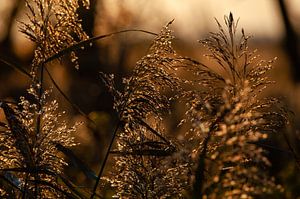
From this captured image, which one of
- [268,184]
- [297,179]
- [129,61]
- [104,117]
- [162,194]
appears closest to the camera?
[268,184]

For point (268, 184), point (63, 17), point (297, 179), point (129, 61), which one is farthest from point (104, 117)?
point (129, 61)

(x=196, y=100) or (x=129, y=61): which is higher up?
(x=129, y=61)

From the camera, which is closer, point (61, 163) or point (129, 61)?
point (61, 163)

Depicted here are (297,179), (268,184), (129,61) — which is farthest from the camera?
Result: (129,61)

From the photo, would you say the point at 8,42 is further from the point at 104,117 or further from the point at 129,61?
the point at 104,117

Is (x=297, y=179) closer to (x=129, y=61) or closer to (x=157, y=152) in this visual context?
(x=157, y=152)

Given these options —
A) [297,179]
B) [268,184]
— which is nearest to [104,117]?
[297,179]

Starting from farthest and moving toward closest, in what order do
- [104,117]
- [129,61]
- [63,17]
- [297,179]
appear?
[129,61] → [104,117] → [297,179] → [63,17]

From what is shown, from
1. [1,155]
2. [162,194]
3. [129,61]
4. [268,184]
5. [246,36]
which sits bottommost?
[268,184]

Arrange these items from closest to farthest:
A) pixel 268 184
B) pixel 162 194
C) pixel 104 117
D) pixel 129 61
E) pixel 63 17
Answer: pixel 268 184
pixel 162 194
pixel 63 17
pixel 104 117
pixel 129 61
